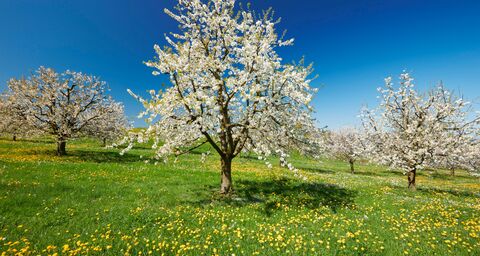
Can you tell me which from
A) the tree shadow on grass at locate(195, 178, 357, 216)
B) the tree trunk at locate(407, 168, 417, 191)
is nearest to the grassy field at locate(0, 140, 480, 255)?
the tree shadow on grass at locate(195, 178, 357, 216)

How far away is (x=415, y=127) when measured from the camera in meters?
19.2

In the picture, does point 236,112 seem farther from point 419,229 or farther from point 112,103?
point 112,103

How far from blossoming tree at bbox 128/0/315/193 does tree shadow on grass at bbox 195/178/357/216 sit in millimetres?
1338

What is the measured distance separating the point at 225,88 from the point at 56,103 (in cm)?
2473

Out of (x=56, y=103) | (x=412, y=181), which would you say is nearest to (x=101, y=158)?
(x=56, y=103)

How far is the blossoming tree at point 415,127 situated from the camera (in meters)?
18.3

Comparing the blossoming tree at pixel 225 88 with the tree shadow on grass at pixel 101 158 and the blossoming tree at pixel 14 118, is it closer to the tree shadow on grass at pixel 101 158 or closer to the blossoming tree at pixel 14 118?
the tree shadow on grass at pixel 101 158

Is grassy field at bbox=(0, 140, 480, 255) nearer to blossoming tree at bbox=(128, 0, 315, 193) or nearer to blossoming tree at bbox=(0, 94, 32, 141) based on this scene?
blossoming tree at bbox=(128, 0, 315, 193)

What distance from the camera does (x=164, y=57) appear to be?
10.9 m

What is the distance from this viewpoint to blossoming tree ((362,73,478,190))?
18.3 metres

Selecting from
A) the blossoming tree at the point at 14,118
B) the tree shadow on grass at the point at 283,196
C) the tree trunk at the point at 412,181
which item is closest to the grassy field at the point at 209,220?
the tree shadow on grass at the point at 283,196

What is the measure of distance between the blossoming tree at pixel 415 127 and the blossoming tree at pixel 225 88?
11.3m

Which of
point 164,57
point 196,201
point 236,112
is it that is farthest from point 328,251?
point 164,57

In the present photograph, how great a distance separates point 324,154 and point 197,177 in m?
9.53
